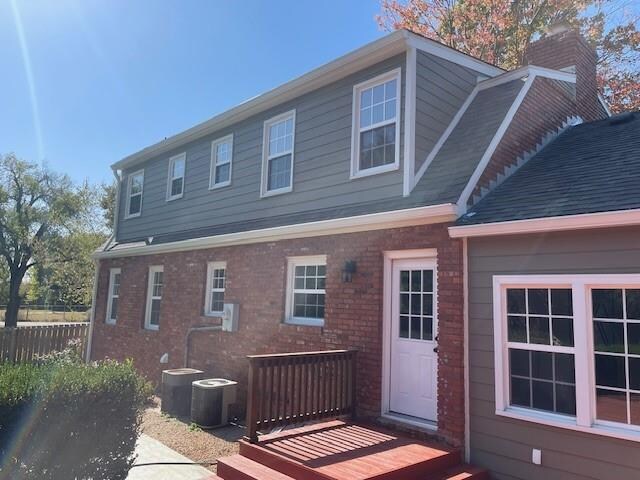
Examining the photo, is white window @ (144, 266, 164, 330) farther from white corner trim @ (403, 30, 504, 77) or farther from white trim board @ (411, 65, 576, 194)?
white corner trim @ (403, 30, 504, 77)

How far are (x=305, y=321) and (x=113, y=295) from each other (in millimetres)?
8350

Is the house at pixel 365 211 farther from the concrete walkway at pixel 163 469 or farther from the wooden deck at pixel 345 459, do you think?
the concrete walkway at pixel 163 469

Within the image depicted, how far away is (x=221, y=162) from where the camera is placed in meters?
11.0

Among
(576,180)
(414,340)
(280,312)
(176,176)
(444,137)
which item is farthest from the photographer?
(176,176)

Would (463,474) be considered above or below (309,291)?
below

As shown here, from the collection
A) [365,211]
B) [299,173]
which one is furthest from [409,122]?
[299,173]

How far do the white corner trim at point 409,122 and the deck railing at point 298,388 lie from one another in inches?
101

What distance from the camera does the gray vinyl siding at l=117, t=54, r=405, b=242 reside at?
7555 mm

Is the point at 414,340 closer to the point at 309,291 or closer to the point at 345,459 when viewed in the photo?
the point at 345,459

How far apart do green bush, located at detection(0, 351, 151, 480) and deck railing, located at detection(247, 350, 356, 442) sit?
1370 mm

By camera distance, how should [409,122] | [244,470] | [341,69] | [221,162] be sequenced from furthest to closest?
[221,162] → [341,69] → [409,122] → [244,470]

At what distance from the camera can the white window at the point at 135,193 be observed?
14.1 meters

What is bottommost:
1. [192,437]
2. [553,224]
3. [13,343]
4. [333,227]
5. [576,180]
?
[192,437]

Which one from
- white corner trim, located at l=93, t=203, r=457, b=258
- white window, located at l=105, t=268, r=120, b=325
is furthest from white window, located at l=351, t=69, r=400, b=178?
white window, located at l=105, t=268, r=120, b=325
